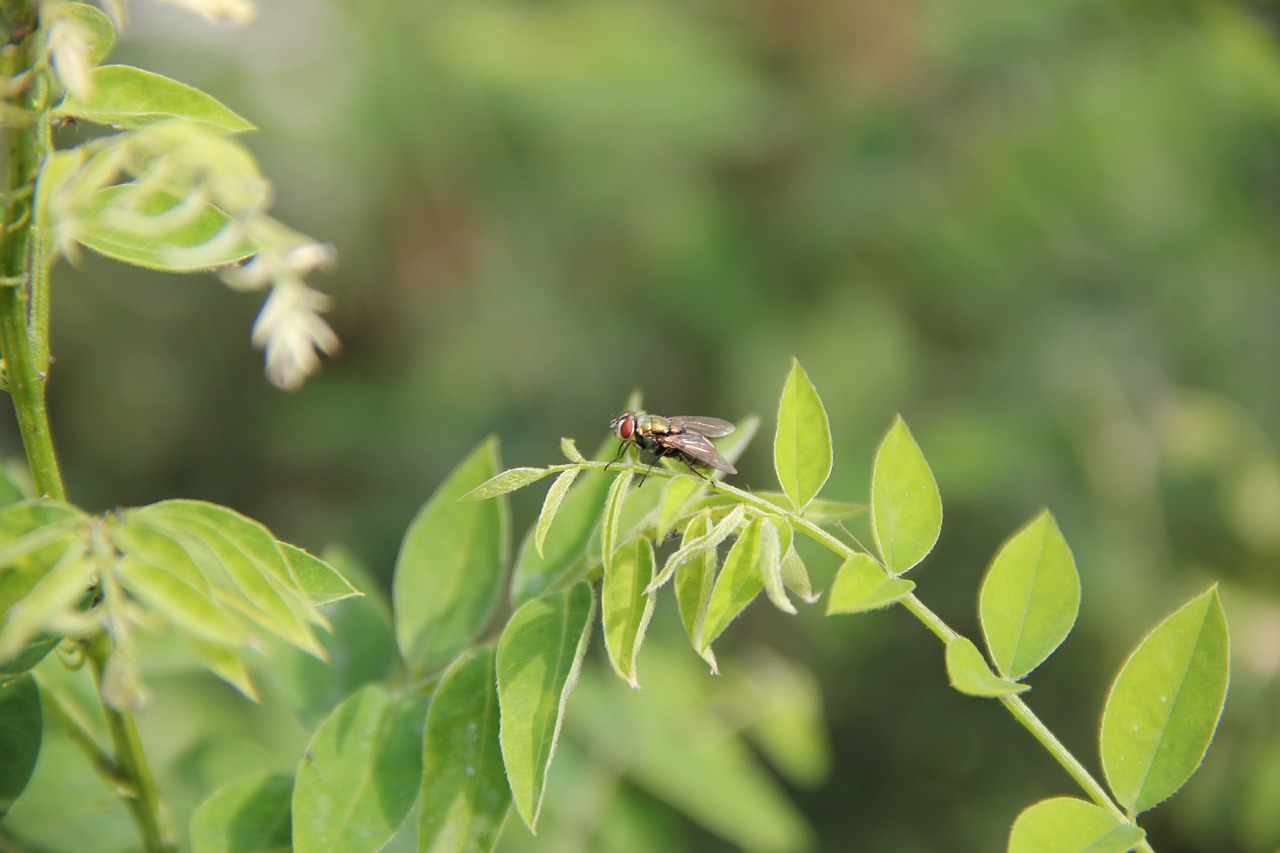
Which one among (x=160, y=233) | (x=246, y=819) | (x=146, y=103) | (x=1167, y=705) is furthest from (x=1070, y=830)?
(x=146, y=103)

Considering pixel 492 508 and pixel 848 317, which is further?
pixel 848 317

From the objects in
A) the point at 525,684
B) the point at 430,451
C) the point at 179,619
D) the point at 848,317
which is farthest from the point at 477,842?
the point at 430,451

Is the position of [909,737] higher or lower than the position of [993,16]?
lower

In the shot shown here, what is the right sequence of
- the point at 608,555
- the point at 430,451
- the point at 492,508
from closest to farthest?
the point at 608,555 < the point at 492,508 < the point at 430,451

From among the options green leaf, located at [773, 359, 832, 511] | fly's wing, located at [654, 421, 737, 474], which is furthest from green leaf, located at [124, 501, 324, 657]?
fly's wing, located at [654, 421, 737, 474]

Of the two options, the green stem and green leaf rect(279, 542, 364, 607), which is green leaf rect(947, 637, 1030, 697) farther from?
the green stem

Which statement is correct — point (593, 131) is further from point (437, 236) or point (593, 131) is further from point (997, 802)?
point (997, 802)
